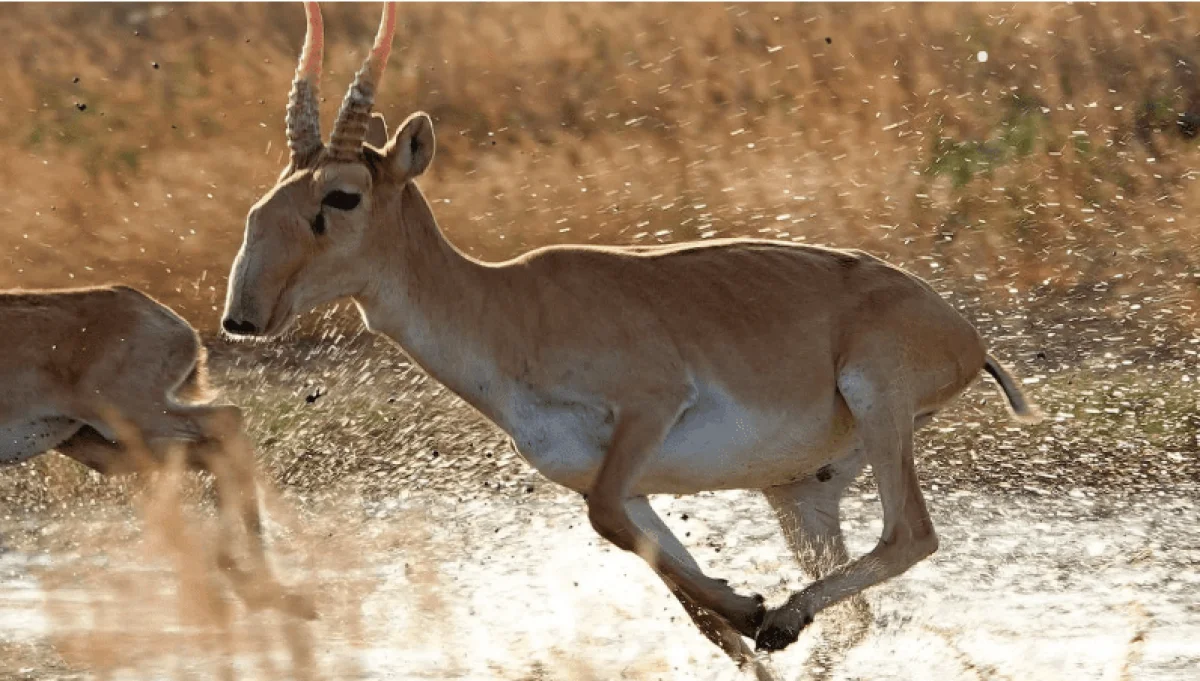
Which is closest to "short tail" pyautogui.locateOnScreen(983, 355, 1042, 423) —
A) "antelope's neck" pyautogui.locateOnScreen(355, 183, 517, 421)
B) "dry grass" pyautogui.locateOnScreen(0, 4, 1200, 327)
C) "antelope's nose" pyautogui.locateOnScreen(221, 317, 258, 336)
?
"antelope's neck" pyautogui.locateOnScreen(355, 183, 517, 421)

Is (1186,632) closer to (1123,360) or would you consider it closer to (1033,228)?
(1123,360)

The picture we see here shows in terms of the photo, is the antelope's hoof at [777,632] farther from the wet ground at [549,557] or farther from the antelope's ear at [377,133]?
the antelope's ear at [377,133]

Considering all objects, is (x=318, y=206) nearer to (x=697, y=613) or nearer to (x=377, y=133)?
(x=377, y=133)

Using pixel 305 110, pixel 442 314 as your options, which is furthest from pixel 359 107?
pixel 442 314

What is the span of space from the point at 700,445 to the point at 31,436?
3669mm

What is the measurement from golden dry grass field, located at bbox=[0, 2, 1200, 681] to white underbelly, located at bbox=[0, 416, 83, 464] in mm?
589

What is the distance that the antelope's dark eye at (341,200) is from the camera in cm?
692

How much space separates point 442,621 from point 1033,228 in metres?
8.38

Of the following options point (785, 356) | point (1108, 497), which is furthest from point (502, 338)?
point (1108, 497)

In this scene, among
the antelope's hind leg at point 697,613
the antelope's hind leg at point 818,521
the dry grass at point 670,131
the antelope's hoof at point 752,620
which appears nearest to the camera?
the antelope's hoof at point 752,620

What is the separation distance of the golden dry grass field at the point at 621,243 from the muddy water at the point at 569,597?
27mm

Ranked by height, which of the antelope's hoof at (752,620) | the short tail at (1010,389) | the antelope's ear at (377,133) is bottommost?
the antelope's hoof at (752,620)

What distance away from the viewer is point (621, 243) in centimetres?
1564

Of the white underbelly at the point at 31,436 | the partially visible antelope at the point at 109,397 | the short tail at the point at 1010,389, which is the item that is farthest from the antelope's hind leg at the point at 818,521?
the white underbelly at the point at 31,436
